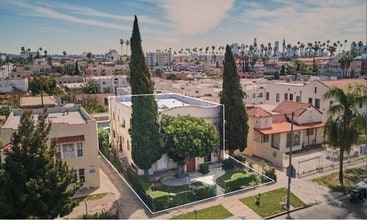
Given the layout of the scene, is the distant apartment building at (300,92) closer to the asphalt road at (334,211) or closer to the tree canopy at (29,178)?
the asphalt road at (334,211)

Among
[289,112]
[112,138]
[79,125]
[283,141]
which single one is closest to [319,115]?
[289,112]

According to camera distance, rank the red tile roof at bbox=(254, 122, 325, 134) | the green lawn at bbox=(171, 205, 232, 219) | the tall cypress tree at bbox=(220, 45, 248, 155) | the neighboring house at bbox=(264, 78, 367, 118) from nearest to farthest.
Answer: the green lawn at bbox=(171, 205, 232, 219)
the tall cypress tree at bbox=(220, 45, 248, 155)
the red tile roof at bbox=(254, 122, 325, 134)
the neighboring house at bbox=(264, 78, 367, 118)

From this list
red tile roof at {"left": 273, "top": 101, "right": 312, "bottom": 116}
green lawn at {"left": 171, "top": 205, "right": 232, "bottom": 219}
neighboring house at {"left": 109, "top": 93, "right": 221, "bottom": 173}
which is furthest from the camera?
red tile roof at {"left": 273, "top": 101, "right": 312, "bottom": 116}

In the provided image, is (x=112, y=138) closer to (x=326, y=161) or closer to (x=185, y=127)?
(x=185, y=127)

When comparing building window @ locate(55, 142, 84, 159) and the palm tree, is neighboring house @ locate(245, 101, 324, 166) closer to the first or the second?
the palm tree

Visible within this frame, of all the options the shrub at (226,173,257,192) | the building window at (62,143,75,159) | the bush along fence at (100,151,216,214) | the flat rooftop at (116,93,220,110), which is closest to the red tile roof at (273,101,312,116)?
the flat rooftop at (116,93,220,110)

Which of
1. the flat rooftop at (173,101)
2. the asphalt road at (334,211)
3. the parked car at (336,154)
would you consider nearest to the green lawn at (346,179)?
the asphalt road at (334,211)
